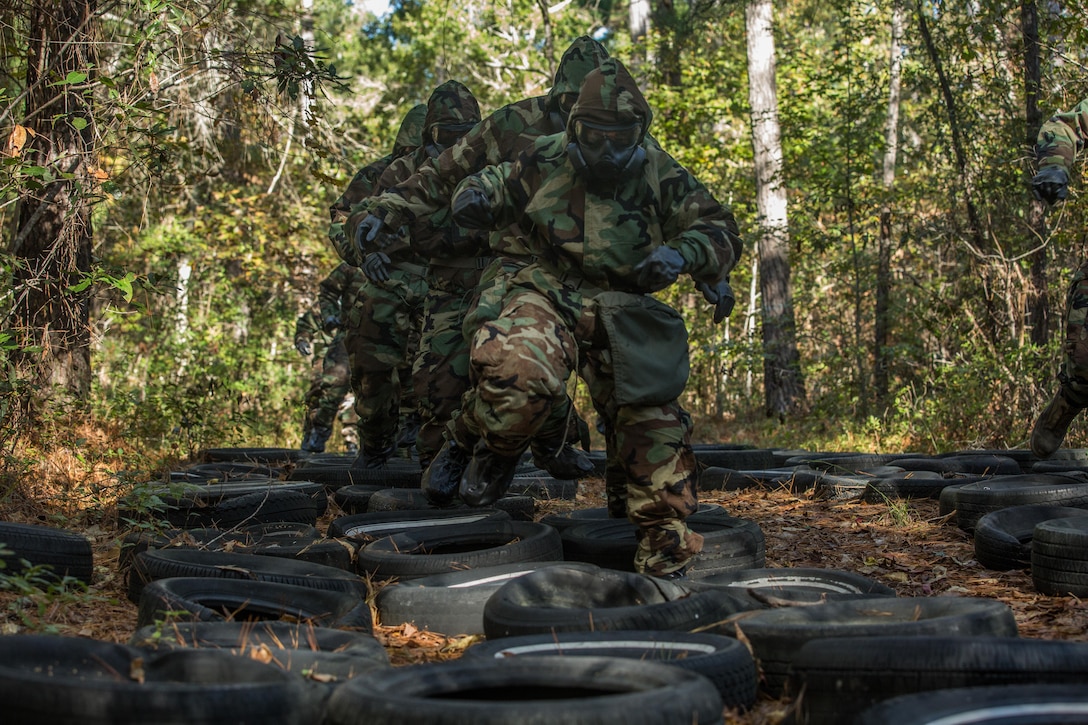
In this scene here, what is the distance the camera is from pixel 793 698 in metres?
3.11

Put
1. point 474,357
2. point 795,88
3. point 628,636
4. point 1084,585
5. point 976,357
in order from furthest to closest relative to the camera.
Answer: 1. point 795,88
2. point 976,357
3. point 474,357
4. point 1084,585
5. point 628,636

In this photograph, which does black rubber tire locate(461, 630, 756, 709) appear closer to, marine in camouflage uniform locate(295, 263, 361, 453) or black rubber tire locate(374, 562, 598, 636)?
black rubber tire locate(374, 562, 598, 636)

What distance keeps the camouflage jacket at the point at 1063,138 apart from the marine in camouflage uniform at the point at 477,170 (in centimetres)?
324

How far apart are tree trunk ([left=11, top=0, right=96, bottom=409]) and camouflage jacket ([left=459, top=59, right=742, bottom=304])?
346 cm

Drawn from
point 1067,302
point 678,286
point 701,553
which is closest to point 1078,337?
point 1067,302

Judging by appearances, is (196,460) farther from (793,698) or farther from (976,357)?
(793,698)

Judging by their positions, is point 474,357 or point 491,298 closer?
point 474,357

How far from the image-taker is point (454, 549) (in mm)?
5715

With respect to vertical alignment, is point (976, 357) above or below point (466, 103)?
below

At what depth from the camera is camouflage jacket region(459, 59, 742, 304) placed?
5145 mm

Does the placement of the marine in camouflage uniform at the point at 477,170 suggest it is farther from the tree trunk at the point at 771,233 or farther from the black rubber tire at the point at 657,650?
the tree trunk at the point at 771,233

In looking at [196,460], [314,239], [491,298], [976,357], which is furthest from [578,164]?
[314,239]

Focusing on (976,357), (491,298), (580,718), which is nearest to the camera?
(580,718)

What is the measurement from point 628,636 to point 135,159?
5413 mm
